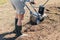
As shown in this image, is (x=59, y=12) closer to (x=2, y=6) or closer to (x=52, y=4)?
(x=52, y=4)

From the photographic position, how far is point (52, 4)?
8.41 metres

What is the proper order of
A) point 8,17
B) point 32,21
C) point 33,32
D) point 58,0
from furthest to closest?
point 58,0, point 8,17, point 32,21, point 33,32

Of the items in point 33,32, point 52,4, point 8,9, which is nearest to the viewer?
point 33,32

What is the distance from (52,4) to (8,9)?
1.76m

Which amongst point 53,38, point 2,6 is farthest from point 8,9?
point 53,38

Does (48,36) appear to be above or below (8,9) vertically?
below

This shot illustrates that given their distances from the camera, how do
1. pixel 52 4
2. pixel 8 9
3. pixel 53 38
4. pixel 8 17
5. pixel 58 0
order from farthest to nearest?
pixel 58 0, pixel 52 4, pixel 8 9, pixel 8 17, pixel 53 38

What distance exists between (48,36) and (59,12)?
6.53ft

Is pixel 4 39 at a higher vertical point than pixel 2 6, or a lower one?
lower

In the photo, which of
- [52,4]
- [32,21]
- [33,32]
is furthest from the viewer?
[52,4]

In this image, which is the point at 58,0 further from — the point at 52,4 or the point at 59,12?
the point at 59,12

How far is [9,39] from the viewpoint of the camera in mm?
5594

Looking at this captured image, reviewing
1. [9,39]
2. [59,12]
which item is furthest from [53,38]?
[59,12]

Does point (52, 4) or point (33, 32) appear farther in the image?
point (52, 4)
